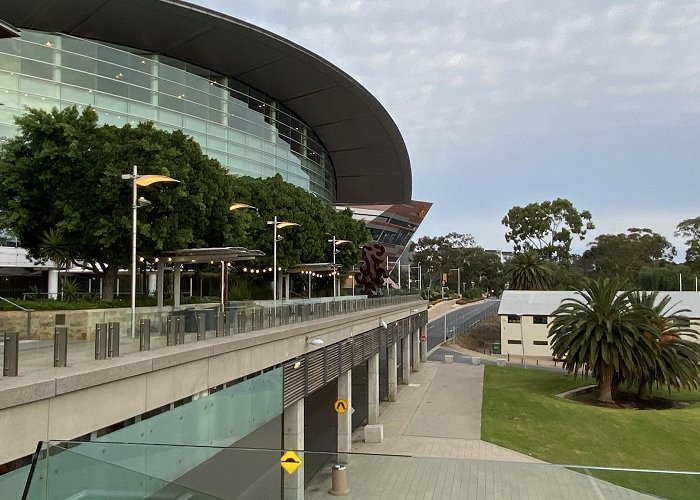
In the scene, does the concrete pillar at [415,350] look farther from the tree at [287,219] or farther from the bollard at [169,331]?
the bollard at [169,331]

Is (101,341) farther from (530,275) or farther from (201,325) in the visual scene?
(530,275)

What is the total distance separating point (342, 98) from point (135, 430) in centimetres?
5563

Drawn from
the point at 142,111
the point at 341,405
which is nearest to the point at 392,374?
the point at 341,405

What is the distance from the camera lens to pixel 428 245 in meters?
152

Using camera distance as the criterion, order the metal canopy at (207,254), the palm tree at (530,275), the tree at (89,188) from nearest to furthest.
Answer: the metal canopy at (207,254)
the tree at (89,188)
the palm tree at (530,275)

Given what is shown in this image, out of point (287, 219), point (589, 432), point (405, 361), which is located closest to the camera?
→ point (589, 432)

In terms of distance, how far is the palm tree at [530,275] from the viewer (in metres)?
83.6

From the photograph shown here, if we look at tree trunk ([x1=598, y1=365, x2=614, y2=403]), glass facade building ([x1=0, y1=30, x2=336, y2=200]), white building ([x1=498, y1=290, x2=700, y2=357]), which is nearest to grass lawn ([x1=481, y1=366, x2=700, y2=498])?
tree trunk ([x1=598, y1=365, x2=614, y2=403])

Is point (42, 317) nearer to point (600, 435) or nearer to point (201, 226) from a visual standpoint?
point (201, 226)

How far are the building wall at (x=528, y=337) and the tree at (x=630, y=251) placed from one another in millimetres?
53182

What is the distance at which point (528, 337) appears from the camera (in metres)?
59.4

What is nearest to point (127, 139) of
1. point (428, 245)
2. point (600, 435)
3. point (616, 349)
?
point (600, 435)

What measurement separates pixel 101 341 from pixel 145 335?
1181mm

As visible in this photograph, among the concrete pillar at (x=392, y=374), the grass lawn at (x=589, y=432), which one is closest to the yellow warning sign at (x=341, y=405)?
the grass lawn at (x=589, y=432)
